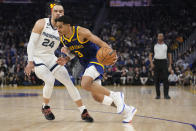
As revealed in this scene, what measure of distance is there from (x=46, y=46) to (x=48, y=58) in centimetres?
20

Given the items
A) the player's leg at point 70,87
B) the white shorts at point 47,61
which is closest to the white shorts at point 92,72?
the player's leg at point 70,87

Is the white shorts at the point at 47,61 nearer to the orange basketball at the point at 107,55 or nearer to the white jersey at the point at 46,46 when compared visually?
the white jersey at the point at 46,46

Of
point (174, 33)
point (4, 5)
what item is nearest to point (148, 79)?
point (174, 33)

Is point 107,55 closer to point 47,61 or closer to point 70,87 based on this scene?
point 70,87

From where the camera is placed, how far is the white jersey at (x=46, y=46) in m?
4.96

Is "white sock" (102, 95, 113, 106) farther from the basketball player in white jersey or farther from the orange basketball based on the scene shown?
the orange basketball

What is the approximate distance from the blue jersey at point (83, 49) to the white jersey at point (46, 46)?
40 centimetres

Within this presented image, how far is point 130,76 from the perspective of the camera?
52.2 ft

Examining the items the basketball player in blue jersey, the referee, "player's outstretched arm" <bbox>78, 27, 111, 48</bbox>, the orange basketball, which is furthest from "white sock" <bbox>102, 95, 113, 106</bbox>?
the referee

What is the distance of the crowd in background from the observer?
1579cm

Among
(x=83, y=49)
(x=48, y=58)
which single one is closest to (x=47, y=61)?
(x=48, y=58)

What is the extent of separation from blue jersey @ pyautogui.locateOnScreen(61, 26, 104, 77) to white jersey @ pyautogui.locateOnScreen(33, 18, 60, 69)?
40 centimetres

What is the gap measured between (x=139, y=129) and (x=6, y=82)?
12.9 metres

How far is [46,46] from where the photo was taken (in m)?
5.07
